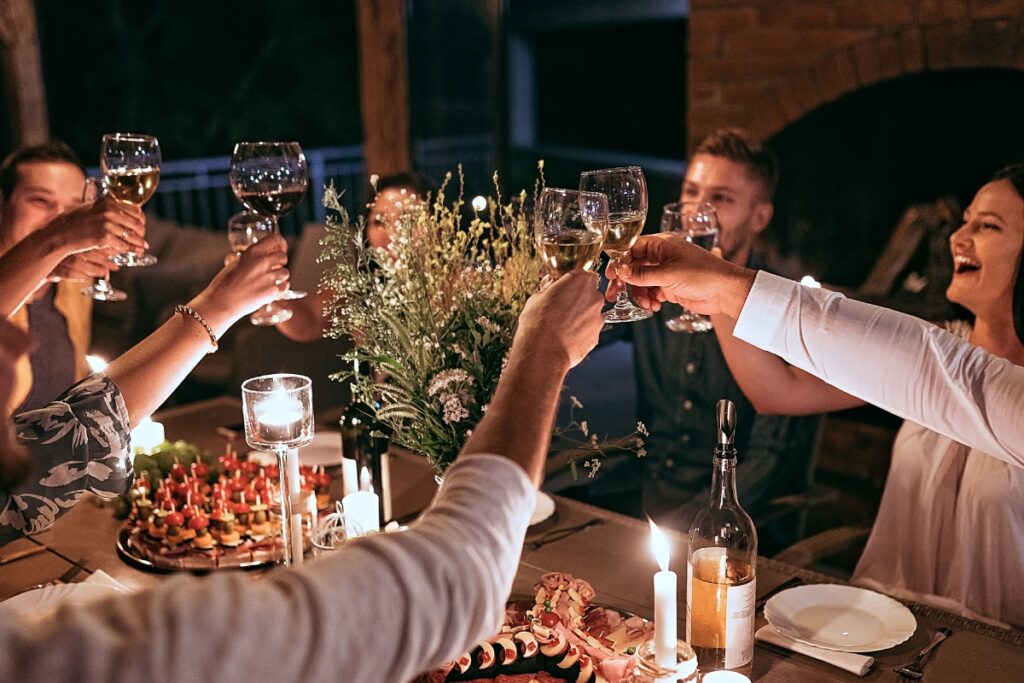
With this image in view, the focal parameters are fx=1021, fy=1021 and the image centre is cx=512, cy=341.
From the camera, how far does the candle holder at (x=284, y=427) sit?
5.01ft

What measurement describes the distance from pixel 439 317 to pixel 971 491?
1038 mm

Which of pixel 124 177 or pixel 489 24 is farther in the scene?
pixel 489 24

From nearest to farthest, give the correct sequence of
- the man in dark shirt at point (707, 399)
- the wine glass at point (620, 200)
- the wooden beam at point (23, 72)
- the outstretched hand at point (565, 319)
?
1. the outstretched hand at point (565, 319)
2. the wine glass at point (620, 200)
3. the man in dark shirt at point (707, 399)
4. the wooden beam at point (23, 72)

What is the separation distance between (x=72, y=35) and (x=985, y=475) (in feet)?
31.1

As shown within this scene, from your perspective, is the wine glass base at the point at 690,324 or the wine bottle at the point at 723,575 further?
the wine glass base at the point at 690,324

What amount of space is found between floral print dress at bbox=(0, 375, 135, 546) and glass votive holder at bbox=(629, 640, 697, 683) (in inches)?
29.9

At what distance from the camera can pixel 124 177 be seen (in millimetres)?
1798

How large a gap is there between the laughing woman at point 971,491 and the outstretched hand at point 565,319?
983 mm

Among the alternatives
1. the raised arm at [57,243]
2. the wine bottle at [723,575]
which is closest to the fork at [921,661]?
the wine bottle at [723,575]

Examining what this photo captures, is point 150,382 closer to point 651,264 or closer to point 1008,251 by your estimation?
point 651,264

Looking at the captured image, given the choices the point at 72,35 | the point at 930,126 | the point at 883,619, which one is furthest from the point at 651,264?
the point at 72,35

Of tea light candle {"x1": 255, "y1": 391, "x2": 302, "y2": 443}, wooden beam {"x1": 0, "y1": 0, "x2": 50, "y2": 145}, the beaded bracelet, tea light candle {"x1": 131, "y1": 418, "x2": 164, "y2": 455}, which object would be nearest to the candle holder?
tea light candle {"x1": 255, "y1": 391, "x2": 302, "y2": 443}

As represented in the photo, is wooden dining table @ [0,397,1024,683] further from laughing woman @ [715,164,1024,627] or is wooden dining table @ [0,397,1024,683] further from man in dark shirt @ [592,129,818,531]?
man in dark shirt @ [592,129,818,531]

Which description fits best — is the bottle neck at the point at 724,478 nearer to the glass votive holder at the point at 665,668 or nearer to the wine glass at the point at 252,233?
the glass votive holder at the point at 665,668
